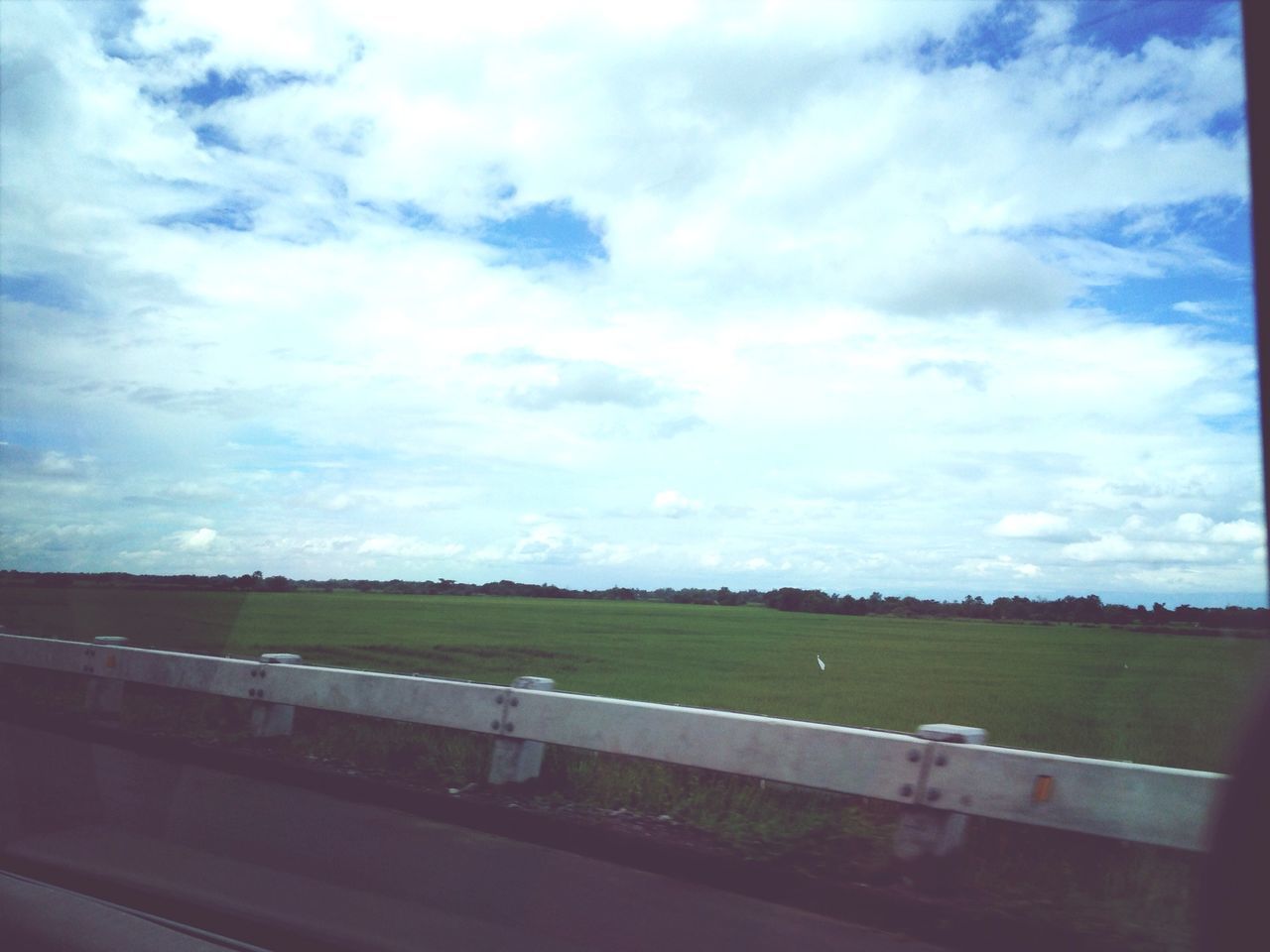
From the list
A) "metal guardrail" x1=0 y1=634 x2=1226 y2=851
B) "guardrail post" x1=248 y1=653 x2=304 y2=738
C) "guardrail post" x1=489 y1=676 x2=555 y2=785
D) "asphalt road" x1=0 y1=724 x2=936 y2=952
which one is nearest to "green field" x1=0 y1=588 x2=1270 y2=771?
"metal guardrail" x1=0 y1=634 x2=1226 y2=851

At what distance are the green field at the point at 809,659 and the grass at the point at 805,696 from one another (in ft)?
0.19

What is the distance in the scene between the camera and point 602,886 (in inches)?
197

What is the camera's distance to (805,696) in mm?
12766

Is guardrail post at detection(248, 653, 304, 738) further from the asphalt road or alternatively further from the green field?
the green field

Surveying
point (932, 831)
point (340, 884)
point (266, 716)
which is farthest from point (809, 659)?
point (340, 884)

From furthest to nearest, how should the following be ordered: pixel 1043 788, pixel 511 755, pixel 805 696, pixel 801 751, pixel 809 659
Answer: pixel 809 659 < pixel 805 696 < pixel 511 755 < pixel 801 751 < pixel 1043 788

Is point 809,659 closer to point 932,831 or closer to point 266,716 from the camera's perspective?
point 266,716

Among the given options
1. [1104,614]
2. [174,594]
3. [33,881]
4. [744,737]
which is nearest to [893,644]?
[174,594]

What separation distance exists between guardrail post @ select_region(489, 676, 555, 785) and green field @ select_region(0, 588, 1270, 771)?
3.70 m

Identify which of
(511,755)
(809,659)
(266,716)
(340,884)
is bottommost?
(340,884)

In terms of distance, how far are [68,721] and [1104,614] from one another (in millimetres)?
9051

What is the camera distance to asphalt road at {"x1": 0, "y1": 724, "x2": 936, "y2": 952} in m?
4.34

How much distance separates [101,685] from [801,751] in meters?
8.02

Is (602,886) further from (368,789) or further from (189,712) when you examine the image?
(189,712)
